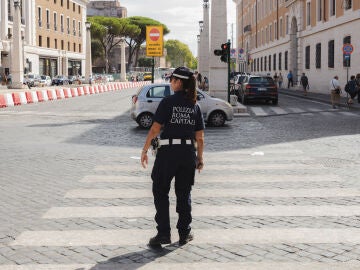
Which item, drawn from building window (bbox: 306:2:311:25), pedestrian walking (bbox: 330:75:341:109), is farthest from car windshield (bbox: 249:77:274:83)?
building window (bbox: 306:2:311:25)

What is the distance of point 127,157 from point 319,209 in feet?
17.0

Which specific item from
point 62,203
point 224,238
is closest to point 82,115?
point 62,203

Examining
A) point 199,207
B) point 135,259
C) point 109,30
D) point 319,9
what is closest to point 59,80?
point 319,9

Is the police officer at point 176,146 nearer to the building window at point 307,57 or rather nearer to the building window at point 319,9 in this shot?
the building window at point 319,9

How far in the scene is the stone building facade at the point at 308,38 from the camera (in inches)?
1351

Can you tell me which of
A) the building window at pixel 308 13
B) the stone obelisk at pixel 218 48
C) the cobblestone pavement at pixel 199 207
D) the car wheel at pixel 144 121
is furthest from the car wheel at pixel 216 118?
the building window at pixel 308 13

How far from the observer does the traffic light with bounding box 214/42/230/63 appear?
24031 millimetres

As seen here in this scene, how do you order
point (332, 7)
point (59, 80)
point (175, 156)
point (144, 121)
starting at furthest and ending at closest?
point (59, 80)
point (332, 7)
point (144, 121)
point (175, 156)

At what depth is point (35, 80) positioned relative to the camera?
57656mm

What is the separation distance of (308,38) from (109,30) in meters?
62.6

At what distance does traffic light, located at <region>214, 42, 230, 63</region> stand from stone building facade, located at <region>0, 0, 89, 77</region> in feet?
117

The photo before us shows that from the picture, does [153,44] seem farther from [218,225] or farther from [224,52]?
[218,225]

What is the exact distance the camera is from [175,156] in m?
5.23

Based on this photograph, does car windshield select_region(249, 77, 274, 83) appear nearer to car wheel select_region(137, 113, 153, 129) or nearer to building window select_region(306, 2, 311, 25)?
car wheel select_region(137, 113, 153, 129)
